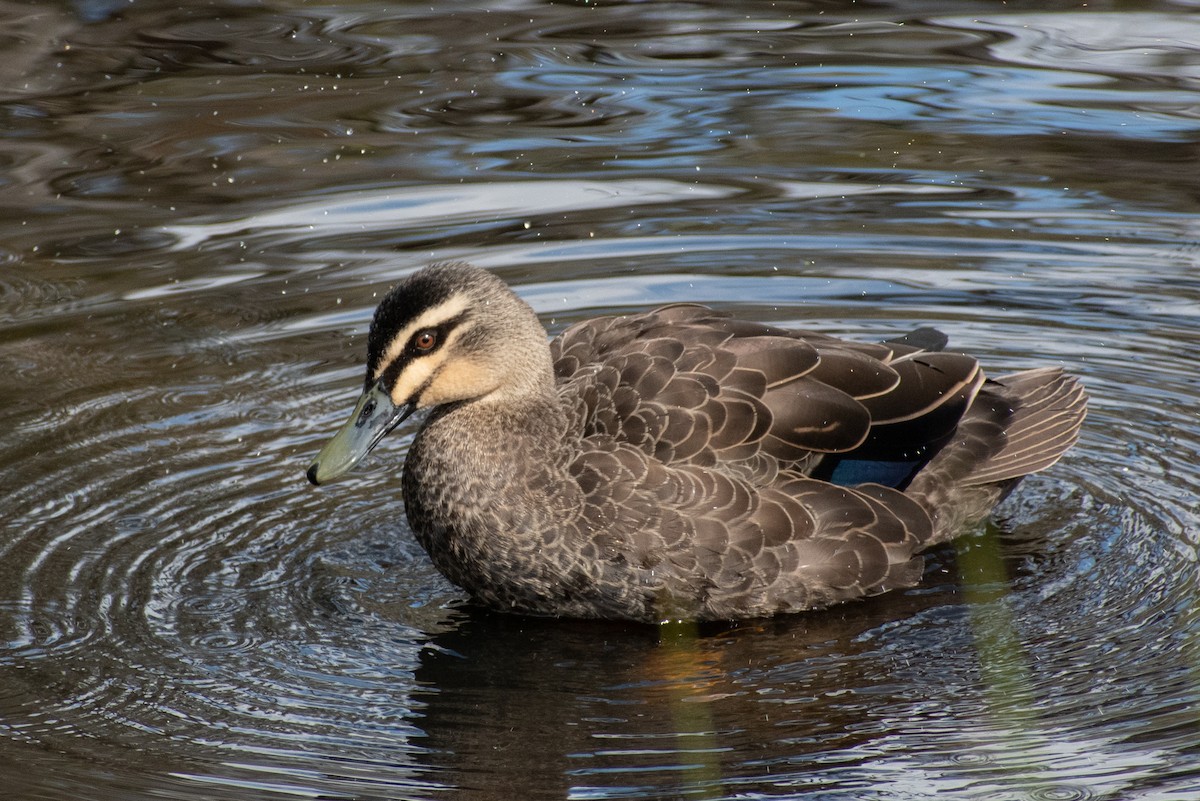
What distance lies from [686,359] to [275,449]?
2563mm

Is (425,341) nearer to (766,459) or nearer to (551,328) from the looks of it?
(766,459)

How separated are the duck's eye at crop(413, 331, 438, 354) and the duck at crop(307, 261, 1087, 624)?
0.01 m

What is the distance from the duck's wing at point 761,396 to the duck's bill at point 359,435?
2.62 feet

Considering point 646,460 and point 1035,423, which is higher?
point 646,460

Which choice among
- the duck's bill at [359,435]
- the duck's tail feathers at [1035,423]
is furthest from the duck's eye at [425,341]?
the duck's tail feathers at [1035,423]

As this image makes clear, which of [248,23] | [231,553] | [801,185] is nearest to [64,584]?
[231,553]

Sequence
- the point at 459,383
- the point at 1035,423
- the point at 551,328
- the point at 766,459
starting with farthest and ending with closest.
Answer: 1. the point at 551,328
2. the point at 1035,423
3. the point at 459,383
4. the point at 766,459

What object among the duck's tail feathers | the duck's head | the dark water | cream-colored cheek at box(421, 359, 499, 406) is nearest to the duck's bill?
the duck's head

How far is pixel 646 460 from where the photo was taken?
7039 mm

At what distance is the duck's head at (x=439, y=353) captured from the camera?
7035 millimetres

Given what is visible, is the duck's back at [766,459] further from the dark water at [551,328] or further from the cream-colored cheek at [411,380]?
the cream-colored cheek at [411,380]

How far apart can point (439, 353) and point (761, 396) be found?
137cm

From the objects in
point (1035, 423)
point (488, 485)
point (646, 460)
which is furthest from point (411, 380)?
point (1035, 423)

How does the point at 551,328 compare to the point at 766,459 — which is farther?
the point at 551,328
